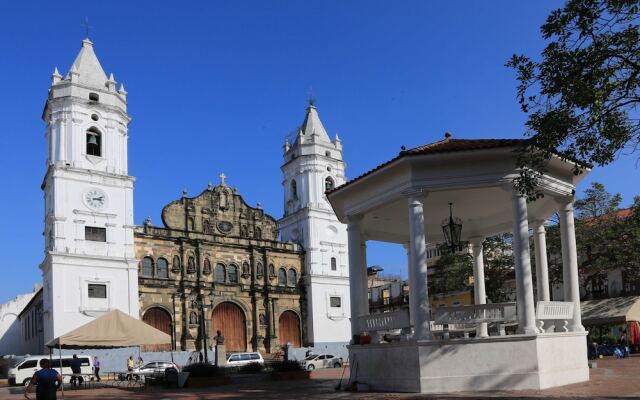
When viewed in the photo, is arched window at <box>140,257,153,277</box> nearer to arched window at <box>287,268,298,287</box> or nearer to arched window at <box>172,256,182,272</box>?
arched window at <box>172,256,182,272</box>

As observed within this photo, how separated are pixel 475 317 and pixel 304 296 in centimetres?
4332

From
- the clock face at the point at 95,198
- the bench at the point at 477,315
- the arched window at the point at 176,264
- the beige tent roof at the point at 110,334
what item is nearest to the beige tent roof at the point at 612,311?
the bench at the point at 477,315

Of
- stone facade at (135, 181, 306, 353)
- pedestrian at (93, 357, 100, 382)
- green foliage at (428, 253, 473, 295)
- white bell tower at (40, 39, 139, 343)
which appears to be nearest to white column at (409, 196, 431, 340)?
pedestrian at (93, 357, 100, 382)

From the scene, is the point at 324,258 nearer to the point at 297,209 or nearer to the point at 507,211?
the point at 297,209

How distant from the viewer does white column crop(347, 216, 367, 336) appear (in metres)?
18.8

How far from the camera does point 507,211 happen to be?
21.4 m

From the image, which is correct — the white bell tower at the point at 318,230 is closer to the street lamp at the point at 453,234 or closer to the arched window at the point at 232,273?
the arched window at the point at 232,273

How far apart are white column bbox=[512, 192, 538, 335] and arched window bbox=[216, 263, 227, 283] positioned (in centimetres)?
4035

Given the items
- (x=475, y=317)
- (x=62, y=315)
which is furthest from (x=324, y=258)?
(x=475, y=317)

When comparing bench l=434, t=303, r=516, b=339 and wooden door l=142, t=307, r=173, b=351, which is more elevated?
bench l=434, t=303, r=516, b=339

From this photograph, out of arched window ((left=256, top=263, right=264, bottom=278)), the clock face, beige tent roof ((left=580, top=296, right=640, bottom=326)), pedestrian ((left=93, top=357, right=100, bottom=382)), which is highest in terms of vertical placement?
the clock face

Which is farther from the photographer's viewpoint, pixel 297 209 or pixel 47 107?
pixel 297 209

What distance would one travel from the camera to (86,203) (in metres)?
45.4

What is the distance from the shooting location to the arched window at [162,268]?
165ft
